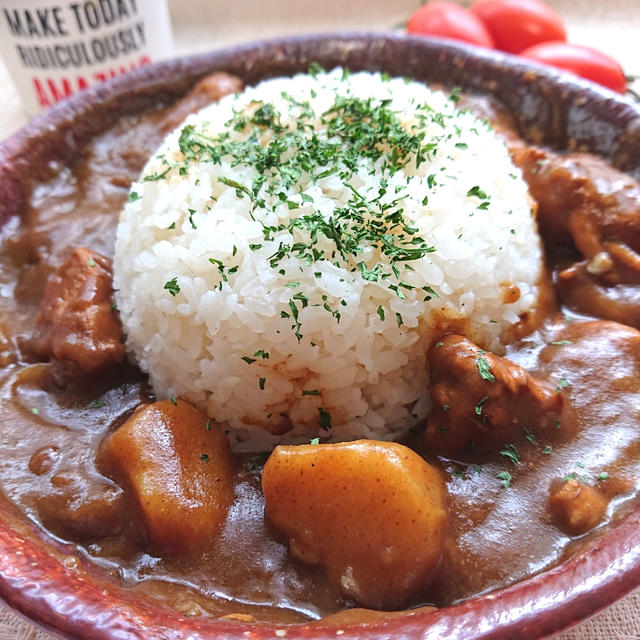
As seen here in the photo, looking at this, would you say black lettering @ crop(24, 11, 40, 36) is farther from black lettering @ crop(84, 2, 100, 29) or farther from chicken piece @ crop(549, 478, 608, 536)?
chicken piece @ crop(549, 478, 608, 536)

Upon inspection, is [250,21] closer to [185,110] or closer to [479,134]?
[185,110]

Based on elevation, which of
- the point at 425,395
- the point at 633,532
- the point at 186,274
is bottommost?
the point at 425,395

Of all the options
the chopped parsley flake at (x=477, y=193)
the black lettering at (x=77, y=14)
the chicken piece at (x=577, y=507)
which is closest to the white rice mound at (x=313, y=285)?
the chopped parsley flake at (x=477, y=193)

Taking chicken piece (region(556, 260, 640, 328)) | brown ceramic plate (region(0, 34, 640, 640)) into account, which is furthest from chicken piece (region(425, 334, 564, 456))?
chicken piece (region(556, 260, 640, 328))

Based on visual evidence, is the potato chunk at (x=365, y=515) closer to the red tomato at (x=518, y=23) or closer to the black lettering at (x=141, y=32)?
the black lettering at (x=141, y=32)

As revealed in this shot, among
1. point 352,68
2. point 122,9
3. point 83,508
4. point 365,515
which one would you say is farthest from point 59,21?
point 365,515

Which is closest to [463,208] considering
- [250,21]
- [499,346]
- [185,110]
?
[499,346]
